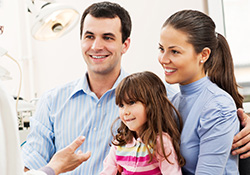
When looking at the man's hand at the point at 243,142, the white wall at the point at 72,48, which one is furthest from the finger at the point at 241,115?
the white wall at the point at 72,48

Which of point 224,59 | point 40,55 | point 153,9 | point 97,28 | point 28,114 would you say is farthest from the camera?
point 40,55

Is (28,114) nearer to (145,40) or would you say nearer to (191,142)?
(145,40)

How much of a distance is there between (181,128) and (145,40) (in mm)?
1347

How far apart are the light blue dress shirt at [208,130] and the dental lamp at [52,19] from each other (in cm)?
63

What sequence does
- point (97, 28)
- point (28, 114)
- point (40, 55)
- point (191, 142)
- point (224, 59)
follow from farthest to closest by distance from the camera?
point (40, 55) < point (28, 114) < point (97, 28) < point (224, 59) < point (191, 142)

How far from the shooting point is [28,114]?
2377 mm

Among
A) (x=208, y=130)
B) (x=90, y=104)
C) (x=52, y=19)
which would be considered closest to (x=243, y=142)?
(x=208, y=130)

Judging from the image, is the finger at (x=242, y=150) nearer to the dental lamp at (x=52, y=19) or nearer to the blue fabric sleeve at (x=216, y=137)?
the blue fabric sleeve at (x=216, y=137)

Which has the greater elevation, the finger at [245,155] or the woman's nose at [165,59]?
the woman's nose at [165,59]

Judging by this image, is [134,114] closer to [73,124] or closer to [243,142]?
[243,142]

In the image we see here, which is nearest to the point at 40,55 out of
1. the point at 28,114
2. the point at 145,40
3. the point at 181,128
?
the point at 28,114

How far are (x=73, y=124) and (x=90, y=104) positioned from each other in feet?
0.45

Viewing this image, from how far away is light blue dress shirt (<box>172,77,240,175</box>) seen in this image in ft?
3.86

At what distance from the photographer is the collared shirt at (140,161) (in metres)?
1.24
